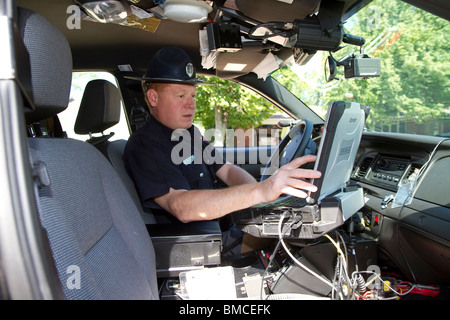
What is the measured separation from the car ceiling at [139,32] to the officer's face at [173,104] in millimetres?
472

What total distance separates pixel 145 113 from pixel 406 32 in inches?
94.9

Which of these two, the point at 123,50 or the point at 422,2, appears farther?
the point at 123,50

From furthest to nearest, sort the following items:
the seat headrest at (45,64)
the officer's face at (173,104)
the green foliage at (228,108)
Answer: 1. the green foliage at (228,108)
2. the officer's face at (173,104)
3. the seat headrest at (45,64)

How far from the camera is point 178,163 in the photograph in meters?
1.90

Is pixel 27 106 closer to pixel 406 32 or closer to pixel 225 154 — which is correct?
pixel 225 154

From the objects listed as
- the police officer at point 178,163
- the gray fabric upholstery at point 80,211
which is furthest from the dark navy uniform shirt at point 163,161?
the gray fabric upholstery at point 80,211

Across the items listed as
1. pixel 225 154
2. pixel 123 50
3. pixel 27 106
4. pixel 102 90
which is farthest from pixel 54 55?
pixel 225 154

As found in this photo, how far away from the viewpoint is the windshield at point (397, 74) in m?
2.17

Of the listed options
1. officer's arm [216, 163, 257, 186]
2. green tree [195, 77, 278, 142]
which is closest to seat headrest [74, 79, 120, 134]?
officer's arm [216, 163, 257, 186]

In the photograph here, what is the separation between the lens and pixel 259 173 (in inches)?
122

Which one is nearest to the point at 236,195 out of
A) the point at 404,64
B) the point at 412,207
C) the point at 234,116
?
the point at 412,207

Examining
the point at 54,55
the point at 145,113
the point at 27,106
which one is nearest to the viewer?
the point at 27,106

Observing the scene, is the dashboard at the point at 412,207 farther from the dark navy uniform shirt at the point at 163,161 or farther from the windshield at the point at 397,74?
the dark navy uniform shirt at the point at 163,161

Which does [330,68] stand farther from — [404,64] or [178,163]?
[404,64]
